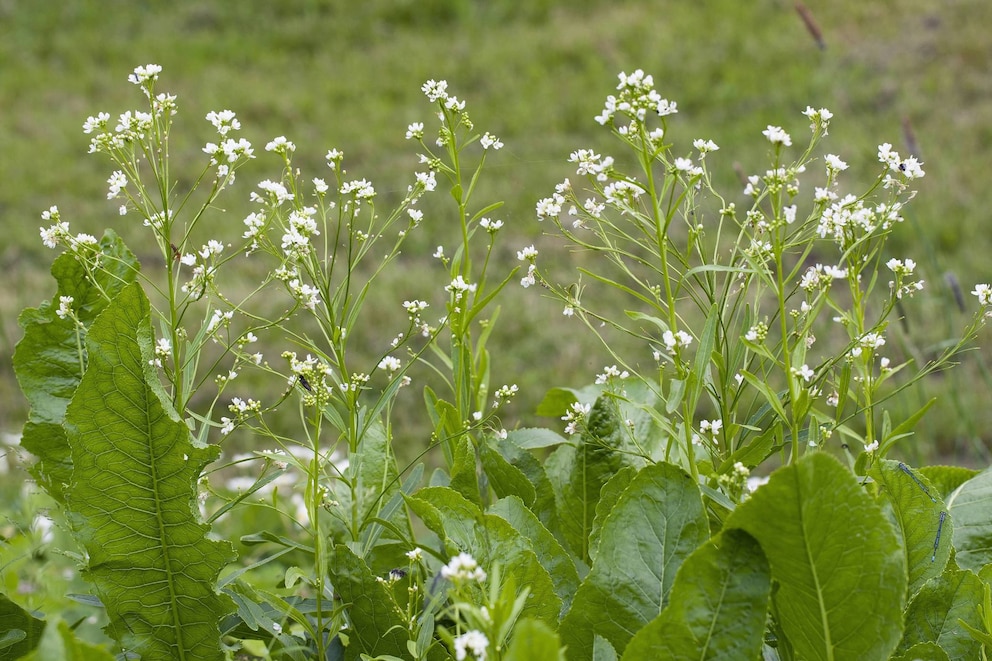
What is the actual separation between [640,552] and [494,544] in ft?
0.55

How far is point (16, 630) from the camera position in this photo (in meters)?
1.18

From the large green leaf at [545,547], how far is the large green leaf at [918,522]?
399 millimetres

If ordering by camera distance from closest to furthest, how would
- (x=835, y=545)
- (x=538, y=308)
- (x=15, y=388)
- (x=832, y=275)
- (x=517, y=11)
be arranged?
1. (x=835, y=545)
2. (x=832, y=275)
3. (x=15, y=388)
4. (x=538, y=308)
5. (x=517, y=11)

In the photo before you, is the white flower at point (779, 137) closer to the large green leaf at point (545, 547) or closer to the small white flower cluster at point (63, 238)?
the large green leaf at point (545, 547)

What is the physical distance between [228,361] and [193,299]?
16.9 ft

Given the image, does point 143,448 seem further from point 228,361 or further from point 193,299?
point 228,361

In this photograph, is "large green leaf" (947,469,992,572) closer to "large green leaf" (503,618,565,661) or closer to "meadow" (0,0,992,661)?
"meadow" (0,0,992,661)

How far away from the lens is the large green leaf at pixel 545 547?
1.25 m

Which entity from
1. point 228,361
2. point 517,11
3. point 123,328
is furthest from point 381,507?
point 517,11

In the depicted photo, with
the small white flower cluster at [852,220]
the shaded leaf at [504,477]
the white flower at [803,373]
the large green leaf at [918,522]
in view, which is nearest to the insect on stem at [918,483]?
the large green leaf at [918,522]

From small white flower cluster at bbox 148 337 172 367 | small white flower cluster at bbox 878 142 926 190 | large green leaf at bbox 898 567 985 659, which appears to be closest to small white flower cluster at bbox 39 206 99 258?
small white flower cluster at bbox 148 337 172 367

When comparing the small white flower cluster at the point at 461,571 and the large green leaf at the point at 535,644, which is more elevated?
the small white flower cluster at the point at 461,571

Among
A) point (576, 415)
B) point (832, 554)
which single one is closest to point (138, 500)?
point (576, 415)

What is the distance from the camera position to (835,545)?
100 cm
